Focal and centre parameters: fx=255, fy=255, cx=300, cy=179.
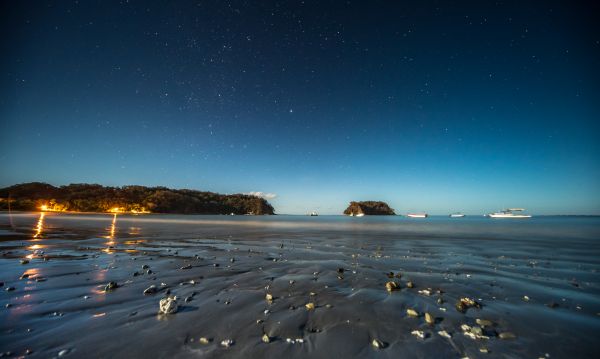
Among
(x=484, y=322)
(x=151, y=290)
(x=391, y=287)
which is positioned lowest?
(x=151, y=290)

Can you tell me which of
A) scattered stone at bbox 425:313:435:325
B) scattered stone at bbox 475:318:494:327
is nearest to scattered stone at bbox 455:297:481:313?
scattered stone at bbox 475:318:494:327

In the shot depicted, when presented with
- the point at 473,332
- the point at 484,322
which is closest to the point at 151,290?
the point at 473,332

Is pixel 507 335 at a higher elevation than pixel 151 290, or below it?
higher

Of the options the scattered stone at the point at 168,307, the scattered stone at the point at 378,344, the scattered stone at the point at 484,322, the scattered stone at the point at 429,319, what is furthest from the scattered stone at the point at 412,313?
the scattered stone at the point at 168,307

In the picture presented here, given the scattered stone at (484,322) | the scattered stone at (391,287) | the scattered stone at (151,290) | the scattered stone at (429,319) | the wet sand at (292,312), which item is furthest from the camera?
the scattered stone at (391,287)

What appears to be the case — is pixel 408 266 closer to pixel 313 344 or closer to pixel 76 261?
pixel 313 344

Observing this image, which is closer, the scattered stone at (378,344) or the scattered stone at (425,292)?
the scattered stone at (378,344)

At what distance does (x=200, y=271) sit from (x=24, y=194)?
828 ft

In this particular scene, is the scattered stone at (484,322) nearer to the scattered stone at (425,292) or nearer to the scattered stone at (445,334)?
the scattered stone at (445,334)

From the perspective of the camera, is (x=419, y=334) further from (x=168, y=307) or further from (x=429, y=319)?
(x=168, y=307)

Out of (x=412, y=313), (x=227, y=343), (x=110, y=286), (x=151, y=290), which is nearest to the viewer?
(x=227, y=343)

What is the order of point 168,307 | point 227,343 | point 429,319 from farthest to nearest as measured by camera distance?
point 168,307, point 429,319, point 227,343

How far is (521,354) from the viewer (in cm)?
425

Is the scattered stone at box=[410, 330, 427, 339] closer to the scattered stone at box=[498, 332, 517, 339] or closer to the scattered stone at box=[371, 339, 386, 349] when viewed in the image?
the scattered stone at box=[371, 339, 386, 349]
